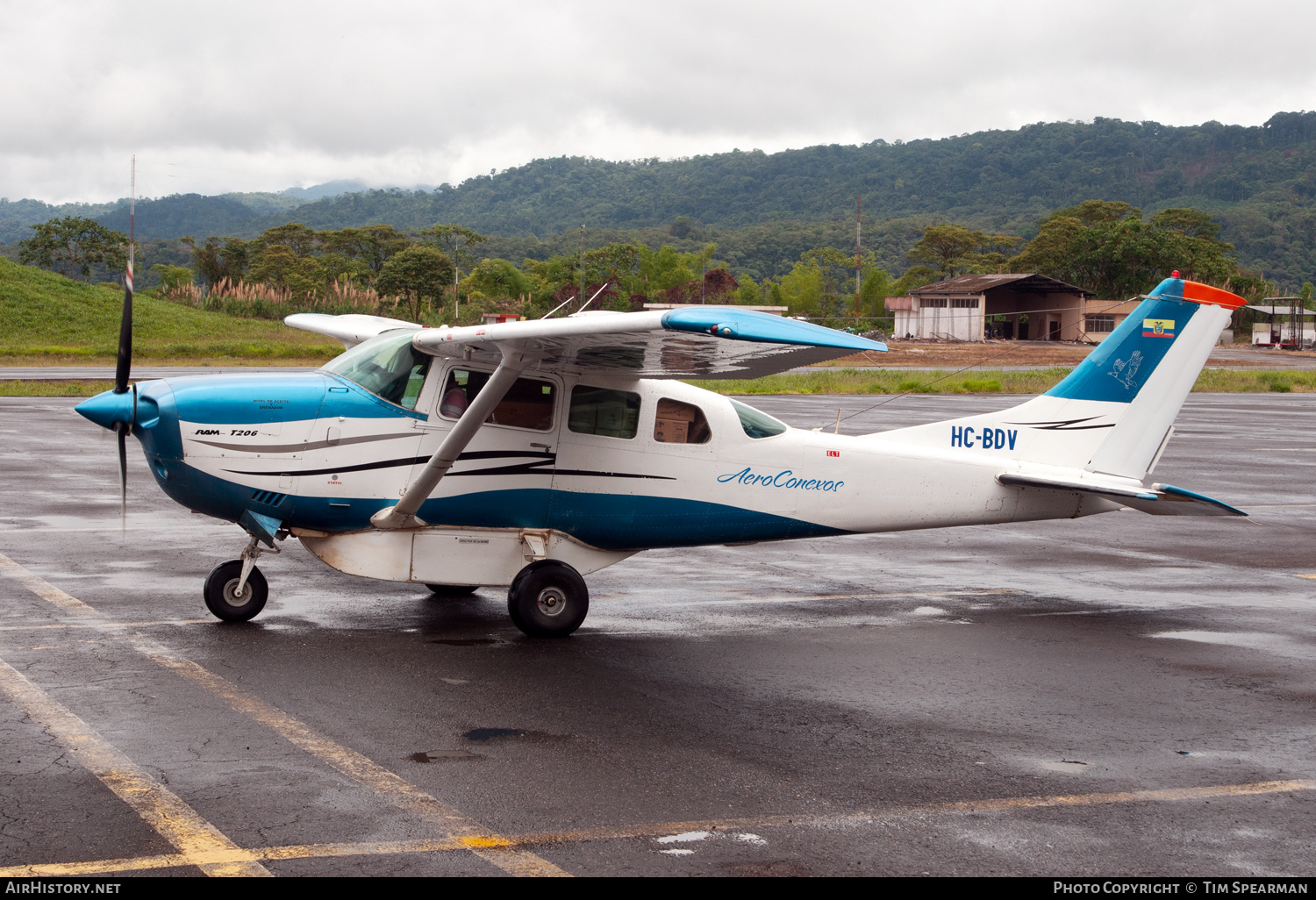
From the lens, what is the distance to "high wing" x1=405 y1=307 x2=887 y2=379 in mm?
6355

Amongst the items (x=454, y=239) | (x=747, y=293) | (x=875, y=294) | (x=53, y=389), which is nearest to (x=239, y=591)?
(x=53, y=389)

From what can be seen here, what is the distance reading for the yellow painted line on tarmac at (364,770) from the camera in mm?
4617

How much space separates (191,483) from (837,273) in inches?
4972

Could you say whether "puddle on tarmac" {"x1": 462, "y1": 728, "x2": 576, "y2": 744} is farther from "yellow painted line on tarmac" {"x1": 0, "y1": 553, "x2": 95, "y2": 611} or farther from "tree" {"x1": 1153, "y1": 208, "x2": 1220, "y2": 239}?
"tree" {"x1": 1153, "y1": 208, "x2": 1220, "y2": 239}

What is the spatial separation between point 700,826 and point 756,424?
491 centimetres

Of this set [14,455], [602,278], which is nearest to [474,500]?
[14,455]

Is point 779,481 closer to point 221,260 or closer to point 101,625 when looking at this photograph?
point 101,625

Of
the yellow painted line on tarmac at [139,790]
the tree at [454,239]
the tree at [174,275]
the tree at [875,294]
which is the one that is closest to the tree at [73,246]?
the tree at [174,275]

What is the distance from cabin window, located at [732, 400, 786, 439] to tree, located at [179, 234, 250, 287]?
86.4 metres

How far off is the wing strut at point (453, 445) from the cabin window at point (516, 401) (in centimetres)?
20

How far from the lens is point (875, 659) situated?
27.3 feet

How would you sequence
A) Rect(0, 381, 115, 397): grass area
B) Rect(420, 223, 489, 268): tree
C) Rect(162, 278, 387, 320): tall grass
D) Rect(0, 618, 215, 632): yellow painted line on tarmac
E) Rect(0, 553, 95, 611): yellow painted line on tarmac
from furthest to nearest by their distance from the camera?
1. Rect(420, 223, 489, 268): tree
2. Rect(162, 278, 387, 320): tall grass
3. Rect(0, 381, 115, 397): grass area
4. Rect(0, 553, 95, 611): yellow painted line on tarmac
5. Rect(0, 618, 215, 632): yellow painted line on tarmac

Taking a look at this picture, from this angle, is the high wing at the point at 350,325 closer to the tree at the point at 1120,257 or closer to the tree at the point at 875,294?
the tree at the point at 1120,257

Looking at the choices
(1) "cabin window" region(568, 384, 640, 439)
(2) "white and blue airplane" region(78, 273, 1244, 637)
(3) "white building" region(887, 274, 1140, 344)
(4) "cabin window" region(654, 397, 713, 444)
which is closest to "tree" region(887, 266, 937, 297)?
(3) "white building" region(887, 274, 1140, 344)
